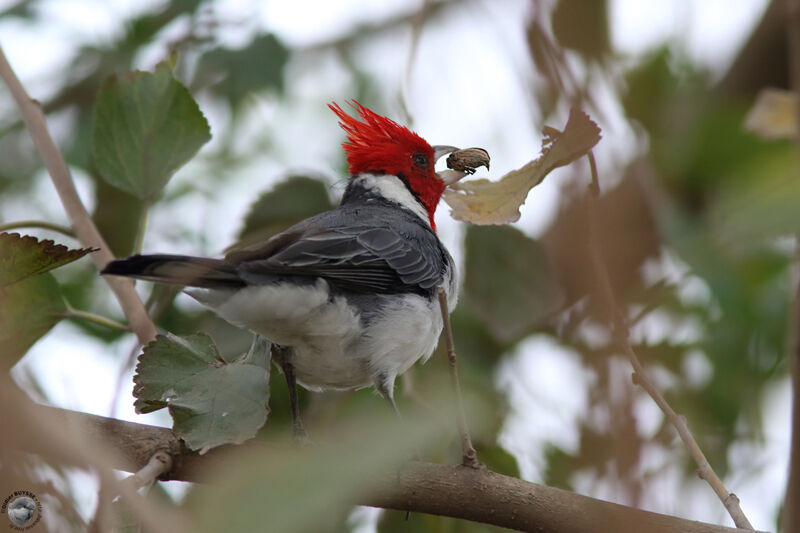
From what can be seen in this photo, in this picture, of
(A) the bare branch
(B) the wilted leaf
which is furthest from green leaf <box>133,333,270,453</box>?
(B) the wilted leaf

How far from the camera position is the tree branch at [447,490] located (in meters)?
2.46

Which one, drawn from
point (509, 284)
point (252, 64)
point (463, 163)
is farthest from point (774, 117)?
point (252, 64)

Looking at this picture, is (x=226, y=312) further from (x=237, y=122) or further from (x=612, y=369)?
(x=237, y=122)

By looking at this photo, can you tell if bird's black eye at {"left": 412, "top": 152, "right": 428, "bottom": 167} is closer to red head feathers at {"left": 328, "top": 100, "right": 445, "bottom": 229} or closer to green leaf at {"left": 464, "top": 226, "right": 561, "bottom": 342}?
red head feathers at {"left": 328, "top": 100, "right": 445, "bottom": 229}

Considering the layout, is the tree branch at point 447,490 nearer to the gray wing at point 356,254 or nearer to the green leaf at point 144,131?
the gray wing at point 356,254

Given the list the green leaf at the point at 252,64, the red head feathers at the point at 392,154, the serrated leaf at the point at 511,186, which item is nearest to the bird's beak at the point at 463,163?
the red head feathers at the point at 392,154

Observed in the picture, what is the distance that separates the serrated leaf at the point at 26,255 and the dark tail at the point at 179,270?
4.6 inches

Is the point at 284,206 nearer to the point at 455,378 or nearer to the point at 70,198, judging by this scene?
the point at 70,198

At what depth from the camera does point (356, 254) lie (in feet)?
11.1

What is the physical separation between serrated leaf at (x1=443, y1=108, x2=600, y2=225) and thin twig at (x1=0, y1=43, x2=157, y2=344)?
105cm

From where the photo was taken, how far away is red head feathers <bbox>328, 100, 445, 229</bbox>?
4.40 m

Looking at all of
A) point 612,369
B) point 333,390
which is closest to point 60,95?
point 333,390

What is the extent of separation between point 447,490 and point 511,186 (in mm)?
909

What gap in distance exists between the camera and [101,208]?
3426 millimetres
